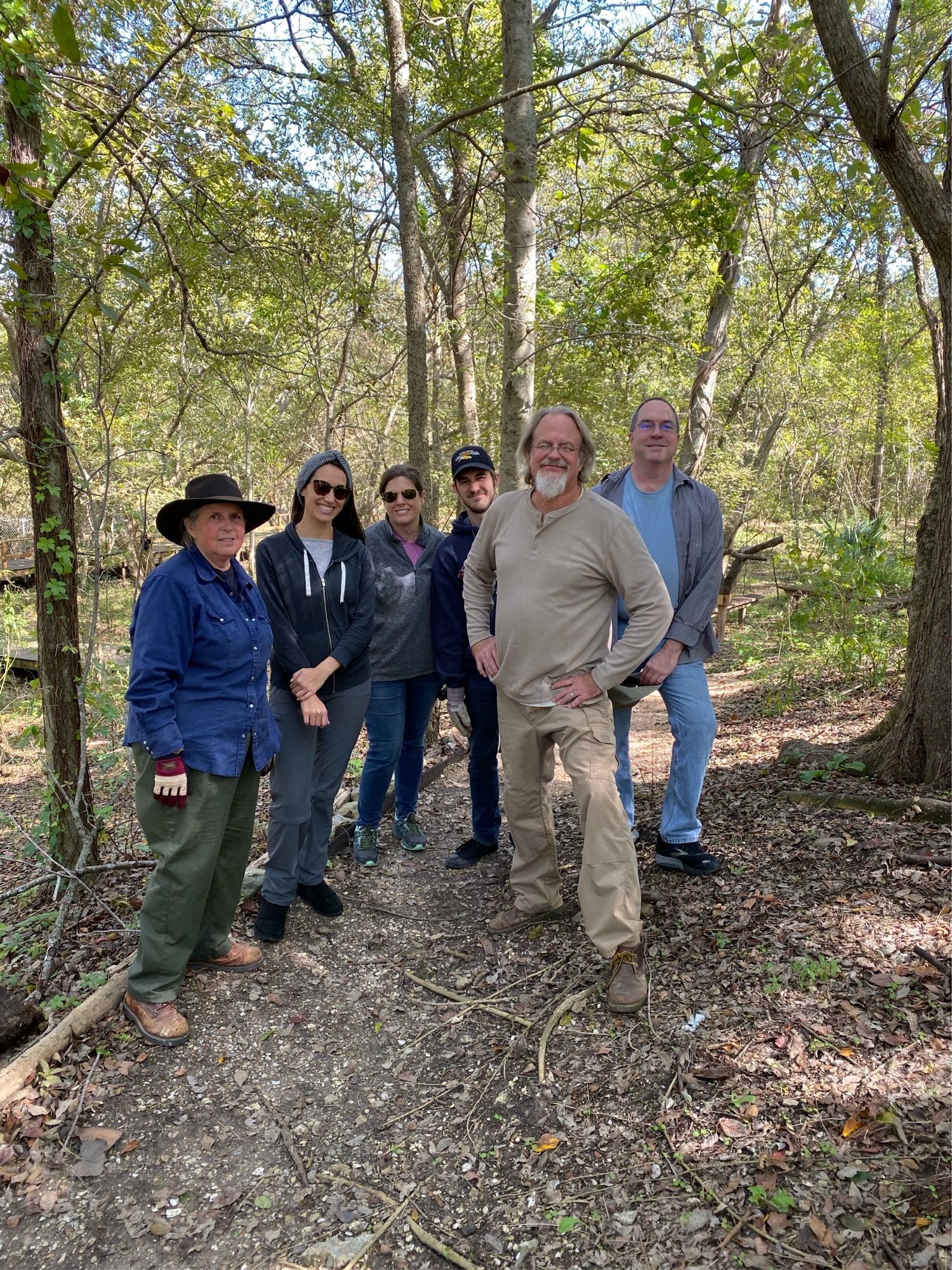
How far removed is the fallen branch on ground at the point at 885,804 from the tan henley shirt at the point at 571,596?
5.63 ft

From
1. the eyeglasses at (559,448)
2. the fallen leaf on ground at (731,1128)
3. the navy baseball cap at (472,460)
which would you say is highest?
the navy baseball cap at (472,460)

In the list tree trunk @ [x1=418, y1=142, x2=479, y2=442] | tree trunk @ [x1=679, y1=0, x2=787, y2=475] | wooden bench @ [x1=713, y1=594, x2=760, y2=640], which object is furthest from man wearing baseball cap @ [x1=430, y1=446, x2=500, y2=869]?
wooden bench @ [x1=713, y1=594, x2=760, y2=640]

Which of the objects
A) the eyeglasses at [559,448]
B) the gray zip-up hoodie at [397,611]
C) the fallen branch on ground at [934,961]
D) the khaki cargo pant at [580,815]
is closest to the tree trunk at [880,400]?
the gray zip-up hoodie at [397,611]

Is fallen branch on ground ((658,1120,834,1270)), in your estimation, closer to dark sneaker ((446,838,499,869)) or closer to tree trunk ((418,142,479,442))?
dark sneaker ((446,838,499,869))

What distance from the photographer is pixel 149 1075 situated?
293 cm

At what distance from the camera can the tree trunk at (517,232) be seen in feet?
18.9

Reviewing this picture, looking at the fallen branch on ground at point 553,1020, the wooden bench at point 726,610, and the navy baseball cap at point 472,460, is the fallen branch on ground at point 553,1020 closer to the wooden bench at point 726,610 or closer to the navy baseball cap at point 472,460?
the navy baseball cap at point 472,460

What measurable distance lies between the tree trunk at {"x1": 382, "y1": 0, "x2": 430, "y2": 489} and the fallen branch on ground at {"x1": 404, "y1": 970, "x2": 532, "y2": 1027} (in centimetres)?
362

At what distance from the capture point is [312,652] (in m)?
3.72

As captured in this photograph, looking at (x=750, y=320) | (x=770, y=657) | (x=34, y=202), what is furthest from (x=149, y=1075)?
(x=750, y=320)

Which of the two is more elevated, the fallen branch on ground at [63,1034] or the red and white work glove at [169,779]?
the red and white work glove at [169,779]

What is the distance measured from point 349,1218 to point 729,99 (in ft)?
22.8

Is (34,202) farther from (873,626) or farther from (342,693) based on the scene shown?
(873,626)

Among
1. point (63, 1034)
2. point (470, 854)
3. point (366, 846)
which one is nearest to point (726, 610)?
point (470, 854)
